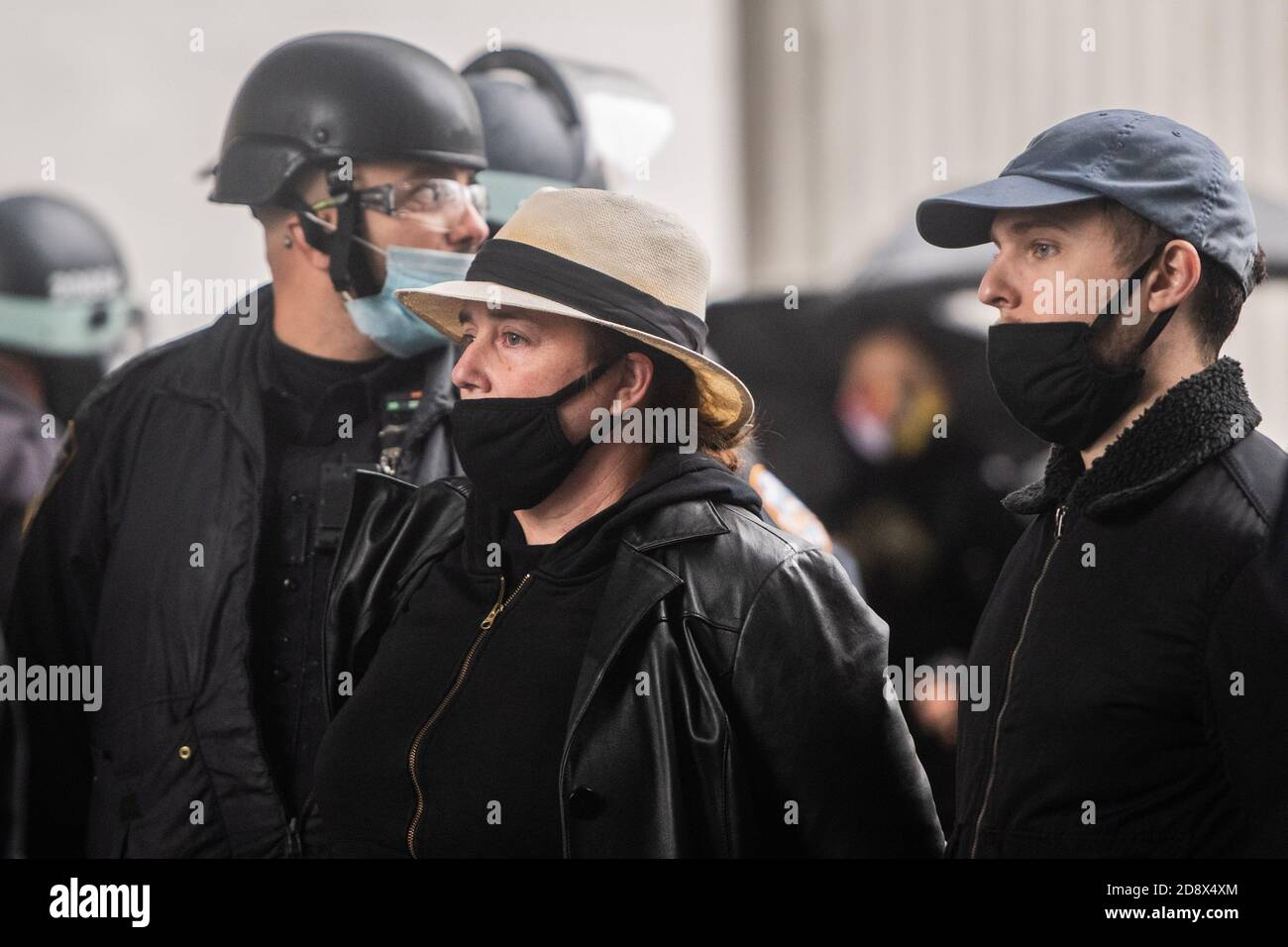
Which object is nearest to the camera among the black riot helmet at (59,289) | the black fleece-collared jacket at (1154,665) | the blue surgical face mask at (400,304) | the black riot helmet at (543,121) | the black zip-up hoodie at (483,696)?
the black fleece-collared jacket at (1154,665)

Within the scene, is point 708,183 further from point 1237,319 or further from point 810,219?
point 1237,319

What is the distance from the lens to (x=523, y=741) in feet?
6.72

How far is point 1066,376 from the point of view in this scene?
6.52 feet

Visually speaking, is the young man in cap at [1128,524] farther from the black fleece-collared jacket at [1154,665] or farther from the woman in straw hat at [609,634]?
the woman in straw hat at [609,634]

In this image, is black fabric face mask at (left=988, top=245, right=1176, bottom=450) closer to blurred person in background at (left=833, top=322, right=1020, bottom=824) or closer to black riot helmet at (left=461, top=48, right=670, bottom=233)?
blurred person in background at (left=833, top=322, right=1020, bottom=824)

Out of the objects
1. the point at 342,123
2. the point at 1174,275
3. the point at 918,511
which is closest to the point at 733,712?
the point at 1174,275

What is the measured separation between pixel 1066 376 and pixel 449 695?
87 cm

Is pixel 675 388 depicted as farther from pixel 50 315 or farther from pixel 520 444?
pixel 50 315

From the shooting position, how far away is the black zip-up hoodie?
2.04m

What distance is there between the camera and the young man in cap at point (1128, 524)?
1.82 metres

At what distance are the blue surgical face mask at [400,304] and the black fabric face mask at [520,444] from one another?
1.57 feet

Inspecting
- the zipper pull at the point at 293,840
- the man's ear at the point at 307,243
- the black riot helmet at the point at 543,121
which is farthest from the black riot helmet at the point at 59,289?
the zipper pull at the point at 293,840

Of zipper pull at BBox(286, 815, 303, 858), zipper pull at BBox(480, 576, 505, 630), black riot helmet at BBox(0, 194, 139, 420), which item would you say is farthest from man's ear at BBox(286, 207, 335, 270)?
black riot helmet at BBox(0, 194, 139, 420)
